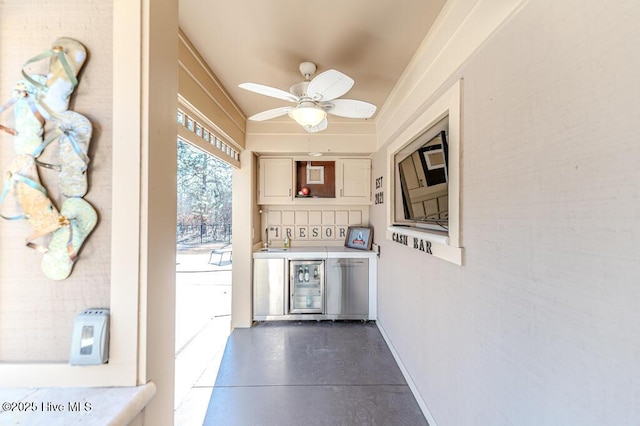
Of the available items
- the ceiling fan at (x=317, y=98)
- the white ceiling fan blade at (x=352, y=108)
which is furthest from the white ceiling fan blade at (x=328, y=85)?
the white ceiling fan blade at (x=352, y=108)

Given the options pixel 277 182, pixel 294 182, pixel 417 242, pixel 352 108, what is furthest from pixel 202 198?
pixel 417 242

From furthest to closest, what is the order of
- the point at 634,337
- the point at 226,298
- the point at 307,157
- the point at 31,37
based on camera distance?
the point at 226,298 < the point at 307,157 < the point at 31,37 < the point at 634,337

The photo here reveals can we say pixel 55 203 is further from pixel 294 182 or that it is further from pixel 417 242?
pixel 294 182

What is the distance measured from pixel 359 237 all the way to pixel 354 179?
85 centimetres

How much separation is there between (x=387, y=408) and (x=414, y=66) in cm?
262

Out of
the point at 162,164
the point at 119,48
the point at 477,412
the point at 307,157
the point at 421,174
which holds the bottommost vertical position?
the point at 477,412

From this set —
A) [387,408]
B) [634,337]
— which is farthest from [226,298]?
[634,337]

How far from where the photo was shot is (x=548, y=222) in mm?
819

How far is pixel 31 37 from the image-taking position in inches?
27.5

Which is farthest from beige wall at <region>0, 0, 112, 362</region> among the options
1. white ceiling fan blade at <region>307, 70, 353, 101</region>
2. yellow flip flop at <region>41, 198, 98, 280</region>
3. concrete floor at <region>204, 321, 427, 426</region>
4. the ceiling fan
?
concrete floor at <region>204, 321, 427, 426</region>

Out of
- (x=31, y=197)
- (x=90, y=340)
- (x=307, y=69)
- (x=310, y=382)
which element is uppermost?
(x=307, y=69)

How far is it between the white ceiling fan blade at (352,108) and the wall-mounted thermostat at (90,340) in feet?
5.80

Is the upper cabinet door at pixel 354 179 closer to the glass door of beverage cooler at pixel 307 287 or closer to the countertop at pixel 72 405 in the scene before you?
the glass door of beverage cooler at pixel 307 287

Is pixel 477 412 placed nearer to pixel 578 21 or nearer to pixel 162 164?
pixel 578 21
